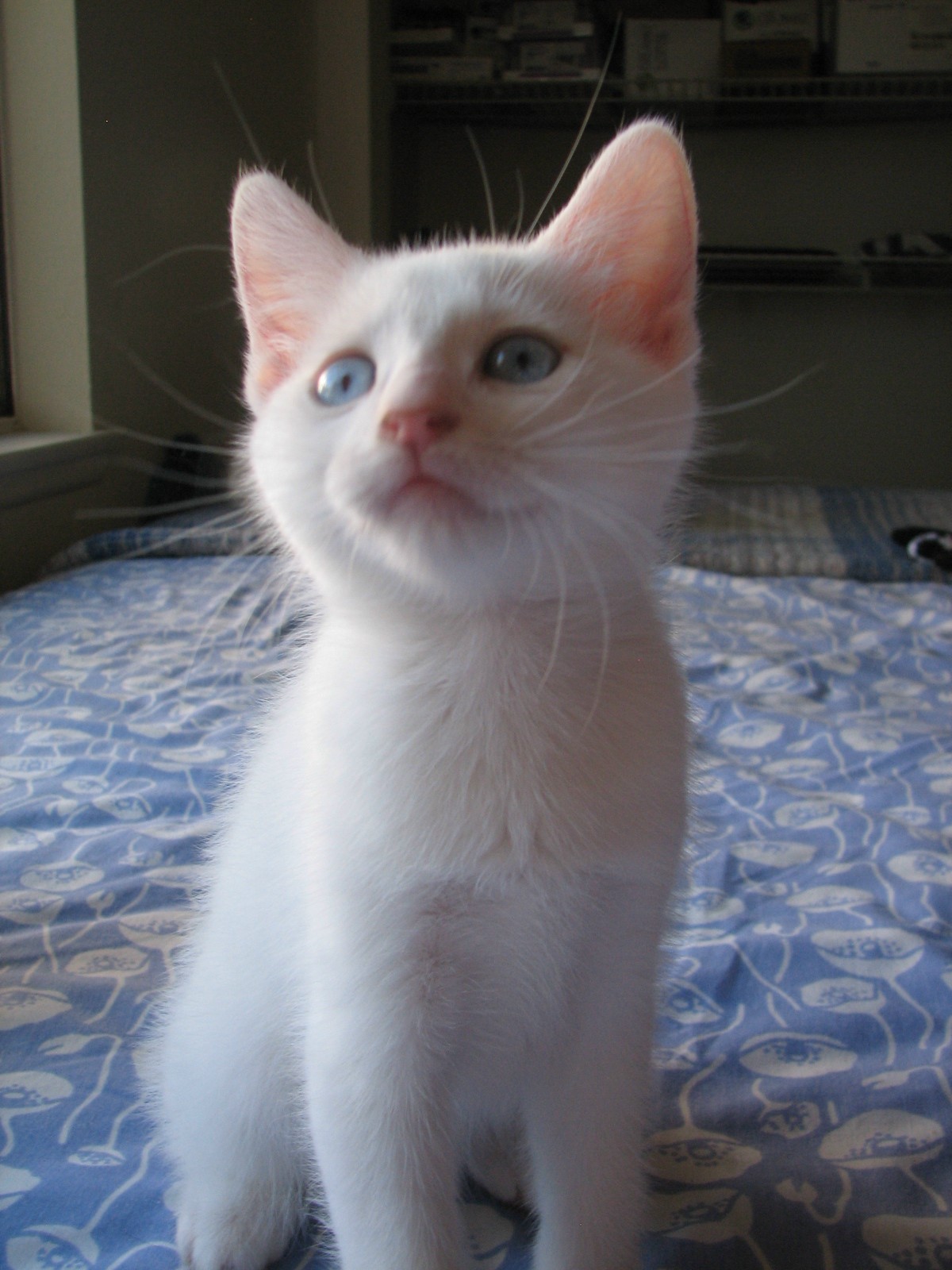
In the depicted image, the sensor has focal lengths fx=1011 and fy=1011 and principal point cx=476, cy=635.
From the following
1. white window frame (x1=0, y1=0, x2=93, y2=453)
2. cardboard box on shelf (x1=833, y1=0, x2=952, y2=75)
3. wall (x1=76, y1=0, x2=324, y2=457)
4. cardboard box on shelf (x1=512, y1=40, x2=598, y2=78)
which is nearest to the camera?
white window frame (x1=0, y1=0, x2=93, y2=453)

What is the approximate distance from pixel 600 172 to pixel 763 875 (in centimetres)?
70

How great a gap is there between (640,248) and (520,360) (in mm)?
128

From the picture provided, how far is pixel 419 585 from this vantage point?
505 millimetres

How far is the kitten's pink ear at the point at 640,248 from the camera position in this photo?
0.55 metres

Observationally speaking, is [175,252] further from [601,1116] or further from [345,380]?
[601,1116]

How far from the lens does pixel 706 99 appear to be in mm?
2945

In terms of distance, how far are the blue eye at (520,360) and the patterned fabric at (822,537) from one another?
1377 mm

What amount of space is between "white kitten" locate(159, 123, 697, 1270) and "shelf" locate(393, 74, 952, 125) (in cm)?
271

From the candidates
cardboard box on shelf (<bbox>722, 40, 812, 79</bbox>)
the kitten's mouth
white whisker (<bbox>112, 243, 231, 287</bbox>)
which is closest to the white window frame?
white whisker (<bbox>112, 243, 231, 287</bbox>)

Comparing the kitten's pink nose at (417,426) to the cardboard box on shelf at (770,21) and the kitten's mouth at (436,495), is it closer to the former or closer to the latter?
the kitten's mouth at (436,495)

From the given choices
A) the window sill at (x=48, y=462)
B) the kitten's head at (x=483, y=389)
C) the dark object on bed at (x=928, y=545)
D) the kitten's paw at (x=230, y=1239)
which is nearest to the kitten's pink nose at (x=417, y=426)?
the kitten's head at (x=483, y=389)

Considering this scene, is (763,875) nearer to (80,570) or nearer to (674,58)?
(80,570)

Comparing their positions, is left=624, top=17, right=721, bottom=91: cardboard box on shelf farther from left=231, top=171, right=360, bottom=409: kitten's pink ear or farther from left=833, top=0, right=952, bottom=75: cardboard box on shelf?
left=231, top=171, right=360, bottom=409: kitten's pink ear

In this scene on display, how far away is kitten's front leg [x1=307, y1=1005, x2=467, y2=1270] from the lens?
0.49m
